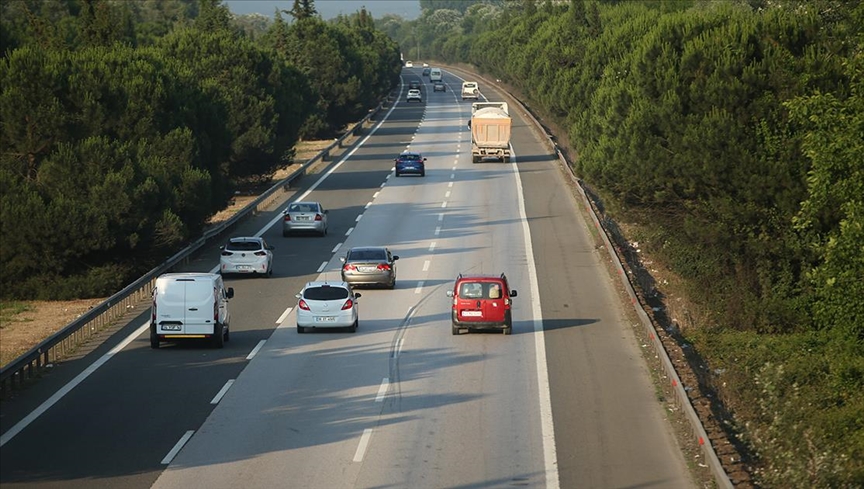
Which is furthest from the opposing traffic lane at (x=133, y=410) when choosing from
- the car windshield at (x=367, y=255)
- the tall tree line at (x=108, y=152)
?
the tall tree line at (x=108, y=152)

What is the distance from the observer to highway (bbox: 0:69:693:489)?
21016 millimetres

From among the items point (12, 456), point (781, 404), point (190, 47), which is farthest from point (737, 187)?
point (190, 47)

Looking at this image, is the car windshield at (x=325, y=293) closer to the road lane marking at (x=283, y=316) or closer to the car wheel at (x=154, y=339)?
the road lane marking at (x=283, y=316)

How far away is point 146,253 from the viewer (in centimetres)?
4494

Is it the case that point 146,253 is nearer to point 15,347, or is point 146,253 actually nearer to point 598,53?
point 15,347

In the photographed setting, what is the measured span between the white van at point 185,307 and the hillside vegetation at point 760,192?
12957 millimetres

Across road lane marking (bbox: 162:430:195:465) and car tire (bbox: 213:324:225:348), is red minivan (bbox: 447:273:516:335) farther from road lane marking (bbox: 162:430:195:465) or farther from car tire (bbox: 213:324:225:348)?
road lane marking (bbox: 162:430:195:465)

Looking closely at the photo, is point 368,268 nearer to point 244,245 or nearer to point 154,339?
point 244,245

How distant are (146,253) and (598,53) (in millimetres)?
40973

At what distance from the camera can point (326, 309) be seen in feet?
111

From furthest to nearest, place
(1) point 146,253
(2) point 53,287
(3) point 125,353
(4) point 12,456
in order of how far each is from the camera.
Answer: (1) point 146,253 < (2) point 53,287 < (3) point 125,353 < (4) point 12,456

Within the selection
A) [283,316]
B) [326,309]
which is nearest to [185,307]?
[326,309]

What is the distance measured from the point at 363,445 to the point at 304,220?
31130 millimetres

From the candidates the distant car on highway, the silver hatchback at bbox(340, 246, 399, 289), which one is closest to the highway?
the silver hatchback at bbox(340, 246, 399, 289)
